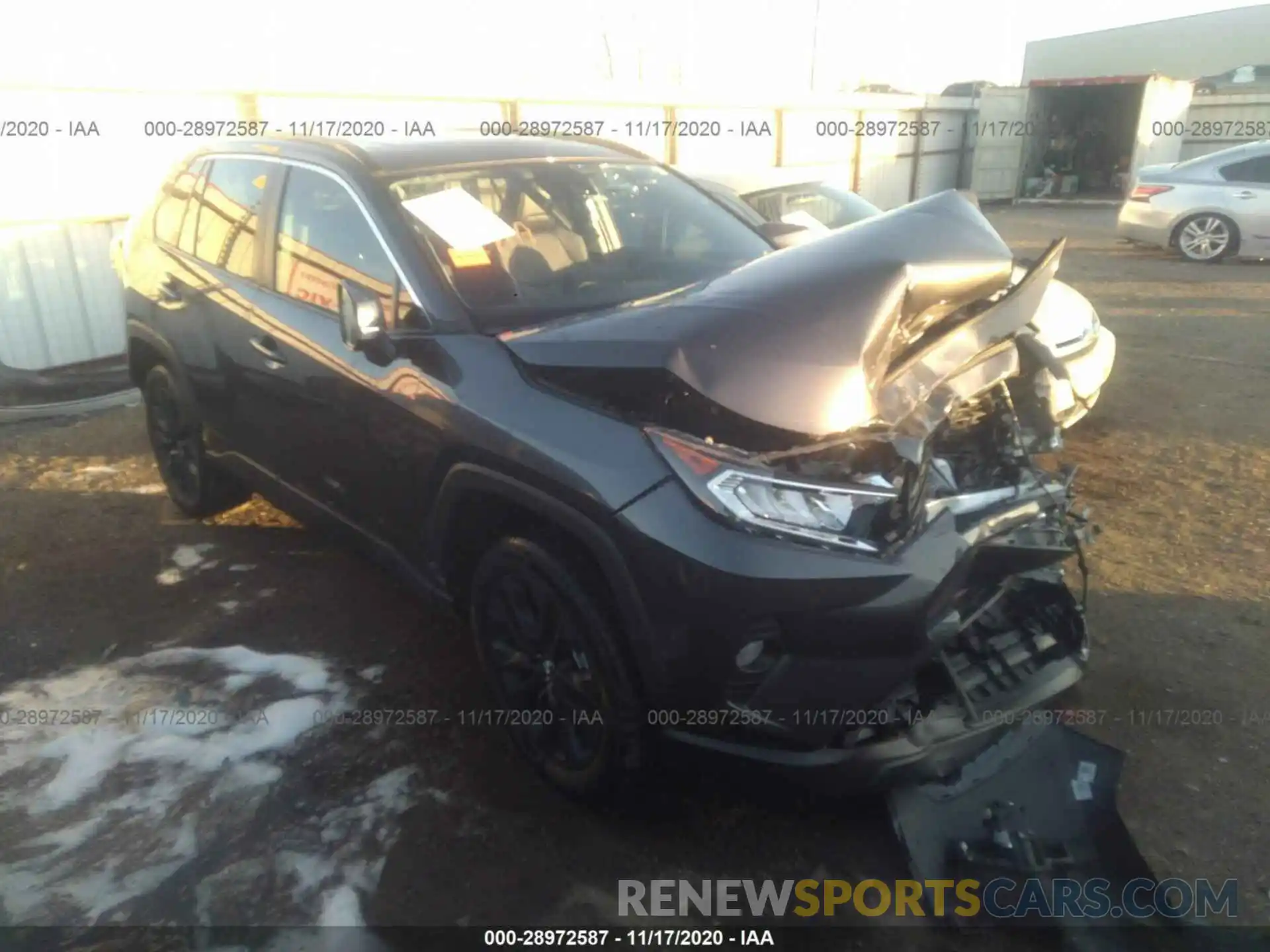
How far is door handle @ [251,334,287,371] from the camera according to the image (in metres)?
3.47

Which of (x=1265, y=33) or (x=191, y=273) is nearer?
(x=191, y=273)

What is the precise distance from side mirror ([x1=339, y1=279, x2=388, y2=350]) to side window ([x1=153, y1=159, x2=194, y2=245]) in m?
2.06

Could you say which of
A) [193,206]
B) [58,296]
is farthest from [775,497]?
[58,296]

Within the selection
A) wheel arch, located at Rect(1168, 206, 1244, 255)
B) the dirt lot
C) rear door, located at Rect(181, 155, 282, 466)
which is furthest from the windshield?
wheel arch, located at Rect(1168, 206, 1244, 255)

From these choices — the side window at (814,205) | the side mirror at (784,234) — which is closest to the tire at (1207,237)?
the side window at (814,205)

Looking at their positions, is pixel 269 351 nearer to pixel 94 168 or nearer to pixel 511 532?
pixel 511 532

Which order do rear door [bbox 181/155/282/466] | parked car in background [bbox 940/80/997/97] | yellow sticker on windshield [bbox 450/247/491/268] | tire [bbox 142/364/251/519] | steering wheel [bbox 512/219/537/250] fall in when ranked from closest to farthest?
yellow sticker on windshield [bbox 450/247/491/268] → steering wheel [bbox 512/219/537/250] → rear door [bbox 181/155/282/466] → tire [bbox 142/364/251/519] → parked car in background [bbox 940/80/997/97]

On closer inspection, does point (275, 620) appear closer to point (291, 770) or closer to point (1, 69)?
point (291, 770)

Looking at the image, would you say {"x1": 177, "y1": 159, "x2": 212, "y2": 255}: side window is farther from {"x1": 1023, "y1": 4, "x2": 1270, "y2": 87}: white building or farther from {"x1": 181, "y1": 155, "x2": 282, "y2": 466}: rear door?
{"x1": 1023, "y1": 4, "x2": 1270, "y2": 87}: white building

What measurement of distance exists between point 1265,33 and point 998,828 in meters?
45.6

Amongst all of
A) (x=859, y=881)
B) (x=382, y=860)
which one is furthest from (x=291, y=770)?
(x=859, y=881)

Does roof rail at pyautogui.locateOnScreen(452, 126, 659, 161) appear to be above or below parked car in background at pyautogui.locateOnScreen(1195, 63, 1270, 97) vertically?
below

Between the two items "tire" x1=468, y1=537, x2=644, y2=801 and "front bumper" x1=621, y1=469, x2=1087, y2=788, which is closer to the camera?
"front bumper" x1=621, y1=469, x2=1087, y2=788

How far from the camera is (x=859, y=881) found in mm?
2479
